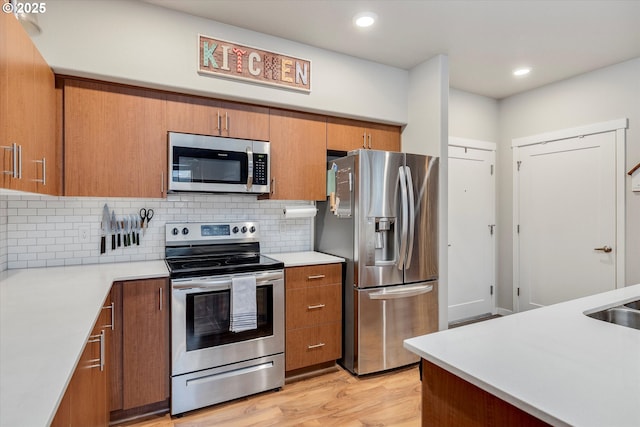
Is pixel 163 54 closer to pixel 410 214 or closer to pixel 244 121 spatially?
pixel 244 121

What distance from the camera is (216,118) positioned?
8.64 ft

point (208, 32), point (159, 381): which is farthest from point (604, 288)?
point (208, 32)

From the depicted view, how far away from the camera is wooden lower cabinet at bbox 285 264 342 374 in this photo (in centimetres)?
268

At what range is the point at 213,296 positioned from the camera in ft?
7.75

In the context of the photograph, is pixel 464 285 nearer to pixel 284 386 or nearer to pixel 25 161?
pixel 284 386

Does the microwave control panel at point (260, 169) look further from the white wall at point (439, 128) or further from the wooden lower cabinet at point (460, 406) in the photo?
the wooden lower cabinet at point (460, 406)

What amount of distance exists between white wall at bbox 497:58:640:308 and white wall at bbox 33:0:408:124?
218cm

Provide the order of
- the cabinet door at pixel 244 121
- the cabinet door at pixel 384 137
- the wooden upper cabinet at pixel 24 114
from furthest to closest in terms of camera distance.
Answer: the cabinet door at pixel 384 137, the cabinet door at pixel 244 121, the wooden upper cabinet at pixel 24 114

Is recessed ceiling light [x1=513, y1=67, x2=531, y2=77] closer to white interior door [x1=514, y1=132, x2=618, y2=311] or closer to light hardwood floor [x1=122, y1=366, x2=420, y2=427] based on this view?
white interior door [x1=514, y1=132, x2=618, y2=311]

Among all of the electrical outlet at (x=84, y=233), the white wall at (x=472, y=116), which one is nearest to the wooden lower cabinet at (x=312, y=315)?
the electrical outlet at (x=84, y=233)

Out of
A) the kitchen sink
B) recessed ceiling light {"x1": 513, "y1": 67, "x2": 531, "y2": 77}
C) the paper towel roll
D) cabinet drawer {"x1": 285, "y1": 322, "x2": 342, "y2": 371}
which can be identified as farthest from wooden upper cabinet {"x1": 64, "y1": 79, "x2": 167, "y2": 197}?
recessed ceiling light {"x1": 513, "y1": 67, "x2": 531, "y2": 77}

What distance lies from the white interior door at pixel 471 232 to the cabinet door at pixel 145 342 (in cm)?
304

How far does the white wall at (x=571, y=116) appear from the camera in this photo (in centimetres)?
316

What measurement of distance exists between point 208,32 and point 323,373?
2.76 metres
